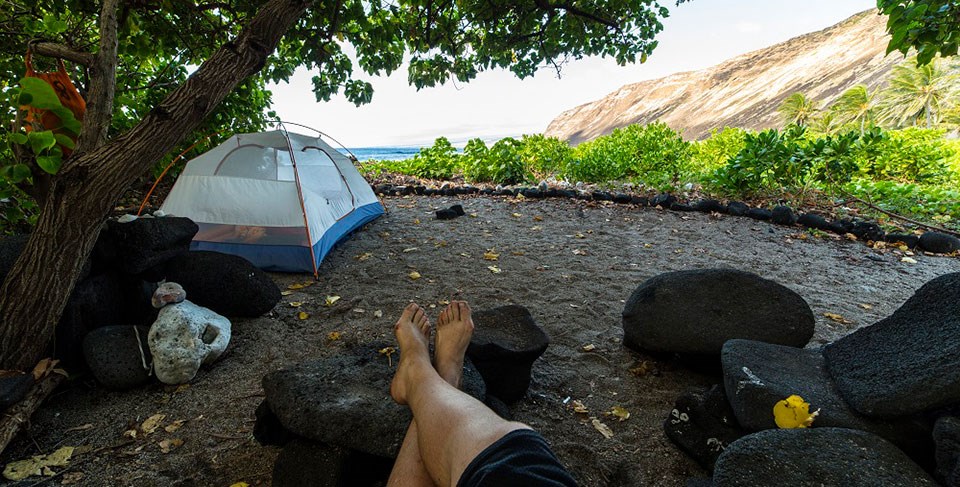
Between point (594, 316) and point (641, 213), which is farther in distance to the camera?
point (641, 213)

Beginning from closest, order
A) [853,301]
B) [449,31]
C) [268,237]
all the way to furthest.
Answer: [853,301] < [268,237] < [449,31]

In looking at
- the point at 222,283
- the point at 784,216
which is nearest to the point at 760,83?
the point at 784,216

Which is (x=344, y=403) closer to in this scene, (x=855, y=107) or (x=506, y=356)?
(x=506, y=356)

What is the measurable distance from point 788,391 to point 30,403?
11.2ft

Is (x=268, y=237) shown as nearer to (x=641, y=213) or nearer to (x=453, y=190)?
(x=453, y=190)

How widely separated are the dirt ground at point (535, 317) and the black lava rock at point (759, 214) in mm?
217

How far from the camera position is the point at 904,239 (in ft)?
16.0

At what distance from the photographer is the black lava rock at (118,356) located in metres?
2.26

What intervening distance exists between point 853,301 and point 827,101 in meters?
43.9

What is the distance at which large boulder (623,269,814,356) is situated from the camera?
2.25m

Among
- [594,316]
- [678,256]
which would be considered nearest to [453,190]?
[678,256]

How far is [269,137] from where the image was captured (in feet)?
14.9

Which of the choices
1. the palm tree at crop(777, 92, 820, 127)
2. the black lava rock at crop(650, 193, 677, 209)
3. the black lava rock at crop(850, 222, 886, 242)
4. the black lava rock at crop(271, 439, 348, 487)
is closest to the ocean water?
the black lava rock at crop(650, 193, 677, 209)

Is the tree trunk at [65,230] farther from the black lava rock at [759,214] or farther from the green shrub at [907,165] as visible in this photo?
the green shrub at [907,165]
